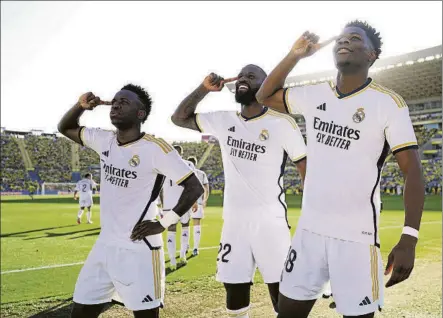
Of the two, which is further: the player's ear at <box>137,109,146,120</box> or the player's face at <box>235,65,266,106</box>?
the player's face at <box>235,65,266,106</box>

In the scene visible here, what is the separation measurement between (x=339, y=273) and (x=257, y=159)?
169 cm

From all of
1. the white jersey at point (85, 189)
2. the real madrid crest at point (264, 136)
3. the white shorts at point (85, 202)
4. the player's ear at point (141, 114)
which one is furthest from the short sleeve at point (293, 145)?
the white jersey at point (85, 189)

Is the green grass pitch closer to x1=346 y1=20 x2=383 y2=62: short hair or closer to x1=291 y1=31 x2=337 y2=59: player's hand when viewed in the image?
x1=291 y1=31 x2=337 y2=59: player's hand

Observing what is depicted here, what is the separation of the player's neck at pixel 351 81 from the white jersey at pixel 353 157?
4 cm

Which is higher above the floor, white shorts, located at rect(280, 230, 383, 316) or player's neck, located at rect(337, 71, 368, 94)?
player's neck, located at rect(337, 71, 368, 94)

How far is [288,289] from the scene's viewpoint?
9.69ft

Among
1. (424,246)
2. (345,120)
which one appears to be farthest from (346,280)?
(424,246)

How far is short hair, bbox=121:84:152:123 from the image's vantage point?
3.97m

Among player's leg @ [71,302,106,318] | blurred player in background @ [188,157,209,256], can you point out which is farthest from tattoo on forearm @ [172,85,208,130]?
blurred player in background @ [188,157,209,256]

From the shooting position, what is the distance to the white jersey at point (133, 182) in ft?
12.0

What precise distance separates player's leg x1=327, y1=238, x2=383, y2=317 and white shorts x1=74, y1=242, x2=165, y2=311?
137 cm

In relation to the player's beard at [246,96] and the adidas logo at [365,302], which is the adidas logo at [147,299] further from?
the player's beard at [246,96]

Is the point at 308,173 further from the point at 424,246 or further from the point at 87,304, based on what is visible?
the point at 424,246

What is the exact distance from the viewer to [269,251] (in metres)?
4.27
